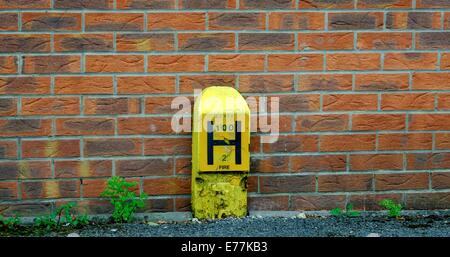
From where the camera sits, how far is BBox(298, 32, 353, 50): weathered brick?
4.15 m

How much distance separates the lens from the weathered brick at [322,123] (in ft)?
13.8

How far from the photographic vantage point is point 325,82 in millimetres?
4188

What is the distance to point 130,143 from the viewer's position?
4.11 meters

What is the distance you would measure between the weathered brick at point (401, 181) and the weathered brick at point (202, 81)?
110cm

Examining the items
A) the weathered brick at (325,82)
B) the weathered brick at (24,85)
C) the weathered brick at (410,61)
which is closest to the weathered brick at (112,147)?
the weathered brick at (24,85)

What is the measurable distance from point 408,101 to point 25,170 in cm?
235

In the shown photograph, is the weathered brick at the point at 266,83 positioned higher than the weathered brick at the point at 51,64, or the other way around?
the weathered brick at the point at 51,64

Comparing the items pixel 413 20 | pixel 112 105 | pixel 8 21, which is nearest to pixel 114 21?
pixel 112 105

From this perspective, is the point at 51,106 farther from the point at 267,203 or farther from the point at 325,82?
the point at 325,82

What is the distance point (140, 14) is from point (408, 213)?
2046mm

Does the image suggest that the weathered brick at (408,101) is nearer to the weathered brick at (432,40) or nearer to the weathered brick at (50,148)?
the weathered brick at (432,40)

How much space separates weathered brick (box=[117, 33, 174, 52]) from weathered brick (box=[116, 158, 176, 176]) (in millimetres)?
665
